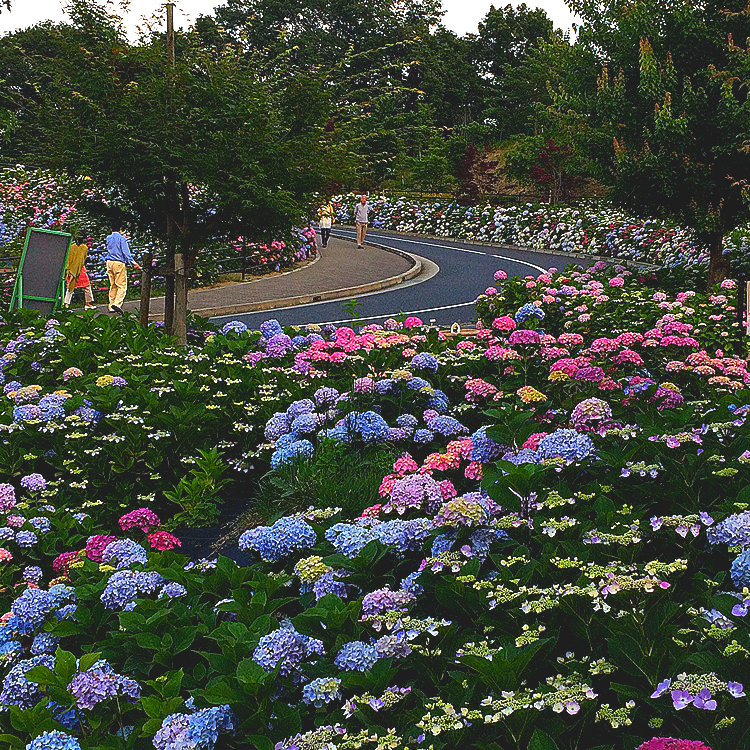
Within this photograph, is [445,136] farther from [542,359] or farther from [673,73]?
[542,359]

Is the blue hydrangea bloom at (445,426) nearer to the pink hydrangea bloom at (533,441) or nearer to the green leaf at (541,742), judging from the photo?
the pink hydrangea bloom at (533,441)

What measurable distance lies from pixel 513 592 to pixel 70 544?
2453 millimetres

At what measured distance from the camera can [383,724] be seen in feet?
6.99

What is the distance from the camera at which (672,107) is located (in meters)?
9.99

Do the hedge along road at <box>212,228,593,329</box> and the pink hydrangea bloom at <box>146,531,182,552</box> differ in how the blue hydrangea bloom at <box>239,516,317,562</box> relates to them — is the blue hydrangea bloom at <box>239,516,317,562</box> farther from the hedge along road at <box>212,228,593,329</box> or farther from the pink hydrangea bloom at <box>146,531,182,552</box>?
the hedge along road at <box>212,228,593,329</box>

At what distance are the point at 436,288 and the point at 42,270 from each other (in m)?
10.0

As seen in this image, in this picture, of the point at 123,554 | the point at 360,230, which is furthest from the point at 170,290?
the point at 360,230

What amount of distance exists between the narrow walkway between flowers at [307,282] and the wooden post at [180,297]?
18.2ft

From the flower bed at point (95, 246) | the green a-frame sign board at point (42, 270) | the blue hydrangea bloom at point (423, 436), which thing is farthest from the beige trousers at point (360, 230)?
the blue hydrangea bloom at point (423, 436)

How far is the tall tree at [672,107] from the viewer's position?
32.3 ft

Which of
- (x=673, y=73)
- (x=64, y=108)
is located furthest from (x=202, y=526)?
(x=673, y=73)

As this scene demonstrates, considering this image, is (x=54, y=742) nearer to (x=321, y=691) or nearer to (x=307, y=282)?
(x=321, y=691)

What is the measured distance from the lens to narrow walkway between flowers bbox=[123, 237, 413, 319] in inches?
629

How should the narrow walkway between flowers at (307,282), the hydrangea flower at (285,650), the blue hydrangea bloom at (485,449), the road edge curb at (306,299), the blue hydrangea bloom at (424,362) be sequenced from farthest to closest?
the narrow walkway between flowers at (307,282) < the road edge curb at (306,299) < the blue hydrangea bloom at (424,362) < the blue hydrangea bloom at (485,449) < the hydrangea flower at (285,650)
